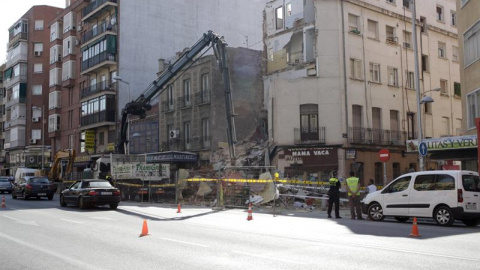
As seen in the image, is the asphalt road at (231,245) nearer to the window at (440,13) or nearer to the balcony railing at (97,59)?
the window at (440,13)

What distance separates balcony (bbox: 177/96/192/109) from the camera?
41.7 meters

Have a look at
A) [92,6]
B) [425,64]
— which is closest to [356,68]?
[425,64]

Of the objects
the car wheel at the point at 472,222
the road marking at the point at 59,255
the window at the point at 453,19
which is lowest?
the car wheel at the point at 472,222

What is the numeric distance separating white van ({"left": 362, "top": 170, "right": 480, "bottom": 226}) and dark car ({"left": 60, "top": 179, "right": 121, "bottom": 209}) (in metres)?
11.9

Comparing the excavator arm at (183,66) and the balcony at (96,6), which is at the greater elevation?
the balcony at (96,6)

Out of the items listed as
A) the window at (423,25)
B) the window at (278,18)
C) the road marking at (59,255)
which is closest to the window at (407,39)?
the window at (423,25)

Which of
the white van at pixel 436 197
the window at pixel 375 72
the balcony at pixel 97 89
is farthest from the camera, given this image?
the balcony at pixel 97 89

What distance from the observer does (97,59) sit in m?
52.5

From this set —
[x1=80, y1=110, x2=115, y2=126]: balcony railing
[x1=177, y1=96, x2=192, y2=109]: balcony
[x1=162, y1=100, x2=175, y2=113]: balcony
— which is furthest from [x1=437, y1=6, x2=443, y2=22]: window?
[x1=80, y1=110, x2=115, y2=126]: balcony railing

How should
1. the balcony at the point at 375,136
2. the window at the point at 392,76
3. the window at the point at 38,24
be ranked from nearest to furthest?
1. the balcony at the point at 375,136
2. the window at the point at 392,76
3. the window at the point at 38,24

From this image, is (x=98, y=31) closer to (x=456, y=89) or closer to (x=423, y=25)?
(x=423, y=25)

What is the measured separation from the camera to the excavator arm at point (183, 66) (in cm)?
2989

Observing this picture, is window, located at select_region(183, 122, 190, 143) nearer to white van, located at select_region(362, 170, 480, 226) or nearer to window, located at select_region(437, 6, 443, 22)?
window, located at select_region(437, 6, 443, 22)

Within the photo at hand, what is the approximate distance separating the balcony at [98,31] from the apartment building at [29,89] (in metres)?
15.8
